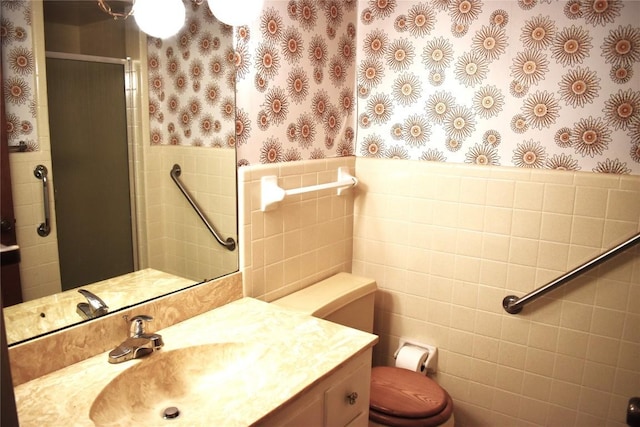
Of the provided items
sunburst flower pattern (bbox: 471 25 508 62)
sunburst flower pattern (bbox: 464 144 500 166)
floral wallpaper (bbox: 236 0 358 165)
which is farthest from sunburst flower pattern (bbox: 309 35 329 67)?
sunburst flower pattern (bbox: 464 144 500 166)

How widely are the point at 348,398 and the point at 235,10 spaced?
1.15 metres

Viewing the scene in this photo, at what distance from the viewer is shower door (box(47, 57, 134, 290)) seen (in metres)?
1.15

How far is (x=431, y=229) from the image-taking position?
6.35 feet

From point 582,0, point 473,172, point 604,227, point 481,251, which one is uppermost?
point 582,0

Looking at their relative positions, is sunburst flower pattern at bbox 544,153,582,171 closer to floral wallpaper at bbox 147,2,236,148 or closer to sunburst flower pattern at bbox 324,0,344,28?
sunburst flower pattern at bbox 324,0,344,28

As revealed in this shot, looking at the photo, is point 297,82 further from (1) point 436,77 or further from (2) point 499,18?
(2) point 499,18

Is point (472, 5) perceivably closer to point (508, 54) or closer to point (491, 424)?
point (508, 54)

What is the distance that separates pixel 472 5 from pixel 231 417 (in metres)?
1.56

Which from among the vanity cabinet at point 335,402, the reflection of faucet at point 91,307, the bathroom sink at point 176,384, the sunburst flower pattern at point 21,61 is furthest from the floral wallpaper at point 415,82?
the vanity cabinet at point 335,402

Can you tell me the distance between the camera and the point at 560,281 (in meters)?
1.67

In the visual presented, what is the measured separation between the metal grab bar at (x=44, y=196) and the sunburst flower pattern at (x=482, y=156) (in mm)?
1384

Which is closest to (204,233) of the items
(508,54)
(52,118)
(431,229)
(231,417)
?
(52,118)

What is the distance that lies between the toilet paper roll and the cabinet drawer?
1.81 feet

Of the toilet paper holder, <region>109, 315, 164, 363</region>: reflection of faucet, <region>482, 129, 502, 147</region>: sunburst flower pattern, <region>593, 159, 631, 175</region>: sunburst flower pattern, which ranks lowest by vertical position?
the toilet paper holder
